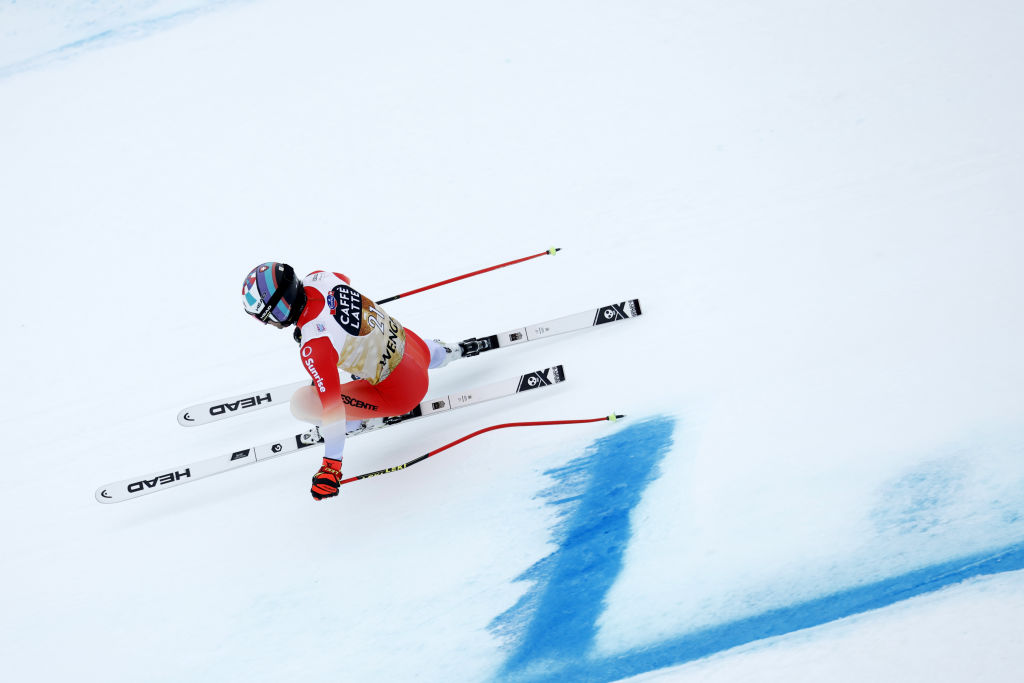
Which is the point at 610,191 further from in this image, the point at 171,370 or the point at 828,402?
the point at 171,370

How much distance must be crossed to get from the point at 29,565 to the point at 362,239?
2.27 metres

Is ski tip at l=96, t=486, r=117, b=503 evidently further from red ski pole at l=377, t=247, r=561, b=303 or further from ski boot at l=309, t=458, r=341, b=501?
red ski pole at l=377, t=247, r=561, b=303

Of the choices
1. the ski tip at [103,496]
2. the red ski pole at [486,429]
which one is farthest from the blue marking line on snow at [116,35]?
the red ski pole at [486,429]

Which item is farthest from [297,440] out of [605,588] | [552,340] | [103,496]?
[605,588]

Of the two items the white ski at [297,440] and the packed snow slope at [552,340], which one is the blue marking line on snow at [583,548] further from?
the white ski at [297,440]

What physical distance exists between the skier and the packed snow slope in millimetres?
444

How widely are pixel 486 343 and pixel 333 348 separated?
3.10 ft

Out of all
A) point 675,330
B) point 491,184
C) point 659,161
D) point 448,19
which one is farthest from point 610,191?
point 448,19

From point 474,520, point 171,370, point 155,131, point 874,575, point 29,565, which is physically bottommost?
point 874,575

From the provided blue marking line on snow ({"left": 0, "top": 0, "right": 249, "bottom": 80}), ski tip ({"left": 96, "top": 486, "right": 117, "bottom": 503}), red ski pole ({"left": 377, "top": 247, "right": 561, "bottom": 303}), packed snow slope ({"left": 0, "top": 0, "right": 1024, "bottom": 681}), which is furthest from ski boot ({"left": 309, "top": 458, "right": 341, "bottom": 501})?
blue marking line on snow ({"left": 0, "top": 0, "right": 249, "bottom": 80})

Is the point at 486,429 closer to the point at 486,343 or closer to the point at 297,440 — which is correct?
the point at 486,343

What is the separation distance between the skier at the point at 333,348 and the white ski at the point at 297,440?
0.25 metres

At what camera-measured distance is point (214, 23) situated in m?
5.93

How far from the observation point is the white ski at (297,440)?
3.77 metres
